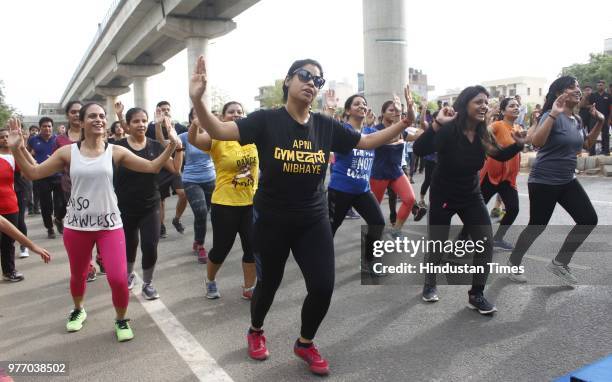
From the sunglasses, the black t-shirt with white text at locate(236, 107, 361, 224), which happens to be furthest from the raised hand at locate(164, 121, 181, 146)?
the sunglasses

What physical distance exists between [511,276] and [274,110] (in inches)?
131

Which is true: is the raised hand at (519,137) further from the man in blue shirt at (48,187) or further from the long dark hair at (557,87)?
the man in blue shirt at (48,187)

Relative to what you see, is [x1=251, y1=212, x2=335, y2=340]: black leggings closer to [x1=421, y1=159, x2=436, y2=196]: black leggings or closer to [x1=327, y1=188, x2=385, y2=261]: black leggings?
[x1=327, y1=188, x2=385, y2=261]: black leggings

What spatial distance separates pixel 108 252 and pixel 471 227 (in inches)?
119

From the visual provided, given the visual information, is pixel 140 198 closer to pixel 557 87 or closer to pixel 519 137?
pixel 519 137

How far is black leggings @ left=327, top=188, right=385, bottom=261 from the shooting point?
17.7 ft

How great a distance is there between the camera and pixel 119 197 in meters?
4.89

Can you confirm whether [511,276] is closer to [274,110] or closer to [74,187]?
[274,110]

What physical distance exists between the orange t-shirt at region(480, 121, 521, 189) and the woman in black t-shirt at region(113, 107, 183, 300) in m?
3.95

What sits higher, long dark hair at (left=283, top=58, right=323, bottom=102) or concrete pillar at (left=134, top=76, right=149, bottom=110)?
concrete pillar at (left=134, top=76, right=149, bottom=110)

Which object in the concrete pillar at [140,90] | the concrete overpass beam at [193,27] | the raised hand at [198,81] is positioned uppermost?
the concrete overpass beam at [193,27]

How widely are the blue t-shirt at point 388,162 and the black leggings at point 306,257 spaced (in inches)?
129

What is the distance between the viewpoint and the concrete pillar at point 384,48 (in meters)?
11.5

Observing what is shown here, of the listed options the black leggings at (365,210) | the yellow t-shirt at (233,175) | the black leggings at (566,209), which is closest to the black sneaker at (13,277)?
the yellow t-shirt at (233,175)
